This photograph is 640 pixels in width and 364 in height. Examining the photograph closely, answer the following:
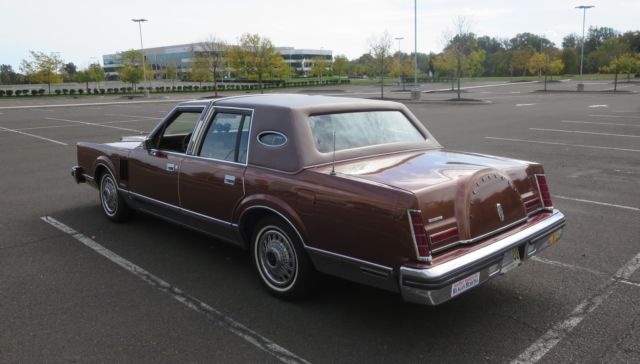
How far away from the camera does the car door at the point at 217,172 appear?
14.6 ft

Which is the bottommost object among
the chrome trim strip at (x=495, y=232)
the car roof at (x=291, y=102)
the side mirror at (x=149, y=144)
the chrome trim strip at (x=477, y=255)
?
the chrome trim strip at (x=477, y=255)

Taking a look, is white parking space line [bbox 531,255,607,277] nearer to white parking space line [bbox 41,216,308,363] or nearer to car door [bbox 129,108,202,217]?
white parking space line [bbox 41,216,308,363]

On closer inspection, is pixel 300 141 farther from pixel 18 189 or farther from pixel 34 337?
pixel 18 189

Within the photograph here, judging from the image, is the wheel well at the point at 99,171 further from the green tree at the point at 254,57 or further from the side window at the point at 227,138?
the green tree at the point at 254,57

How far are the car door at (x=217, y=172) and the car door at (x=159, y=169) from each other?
0.20 m

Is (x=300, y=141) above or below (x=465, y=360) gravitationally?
above

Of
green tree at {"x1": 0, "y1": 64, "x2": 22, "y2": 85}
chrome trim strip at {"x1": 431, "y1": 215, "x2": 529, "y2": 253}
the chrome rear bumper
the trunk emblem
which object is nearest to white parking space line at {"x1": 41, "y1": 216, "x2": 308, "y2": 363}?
the chrome rear bumper

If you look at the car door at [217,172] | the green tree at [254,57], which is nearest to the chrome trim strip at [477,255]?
the car door at [217,172]

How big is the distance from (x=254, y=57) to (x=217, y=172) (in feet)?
165

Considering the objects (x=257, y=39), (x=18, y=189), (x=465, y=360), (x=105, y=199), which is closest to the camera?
(x=465, y=360)

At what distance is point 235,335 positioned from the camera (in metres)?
3.61

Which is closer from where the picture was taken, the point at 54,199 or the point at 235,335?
the point at 235,335

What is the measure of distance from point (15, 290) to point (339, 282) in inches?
110

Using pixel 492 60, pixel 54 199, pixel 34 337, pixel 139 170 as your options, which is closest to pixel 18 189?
pixel 54 199
